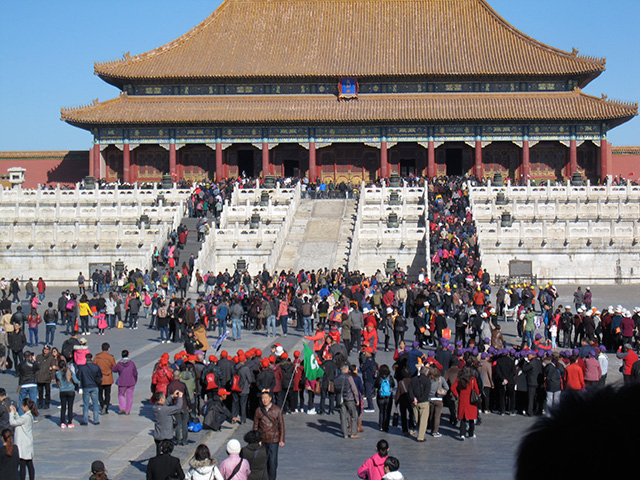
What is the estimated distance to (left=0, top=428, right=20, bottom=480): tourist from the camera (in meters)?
10.8

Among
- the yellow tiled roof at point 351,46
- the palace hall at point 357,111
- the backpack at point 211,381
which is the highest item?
the yellow tiled roof at point 351,46

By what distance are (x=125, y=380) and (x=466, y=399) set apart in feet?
19.2

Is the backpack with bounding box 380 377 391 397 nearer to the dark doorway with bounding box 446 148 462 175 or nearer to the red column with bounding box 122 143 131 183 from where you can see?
the red column with bounding box 122 143 131 183

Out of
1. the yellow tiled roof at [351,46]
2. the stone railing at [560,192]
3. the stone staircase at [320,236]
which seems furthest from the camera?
the yellow tiled roof at [351,46]

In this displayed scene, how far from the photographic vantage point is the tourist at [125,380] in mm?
16438

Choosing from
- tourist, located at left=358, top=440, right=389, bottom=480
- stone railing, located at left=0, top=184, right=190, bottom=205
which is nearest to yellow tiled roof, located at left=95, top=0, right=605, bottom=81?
stone railing, located at left=0, top=184, right=190, bottom=205

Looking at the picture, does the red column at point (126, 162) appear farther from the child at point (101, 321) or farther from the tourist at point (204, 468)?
the tourist at point (204, 468)

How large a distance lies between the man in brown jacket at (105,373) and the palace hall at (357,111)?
4445 centimetres

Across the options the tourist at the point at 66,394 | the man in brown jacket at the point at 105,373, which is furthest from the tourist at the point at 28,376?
the man in brown jacket at the point at 105,373

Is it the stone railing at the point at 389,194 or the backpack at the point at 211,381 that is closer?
the backpack at the point at 211,381

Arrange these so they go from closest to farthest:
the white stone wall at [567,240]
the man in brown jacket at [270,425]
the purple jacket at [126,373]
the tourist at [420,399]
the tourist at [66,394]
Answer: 1. the man in brown jacket at [270,425]
2. the tourist at [420,399]
3. the tourist at [66,394]
4. the purple jacket at [126,373]
5. the white stone wall at [567,240]

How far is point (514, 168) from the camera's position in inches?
2453

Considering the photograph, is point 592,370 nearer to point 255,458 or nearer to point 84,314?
point 255,458

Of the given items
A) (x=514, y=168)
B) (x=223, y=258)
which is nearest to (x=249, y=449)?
(x=223, y=258)
